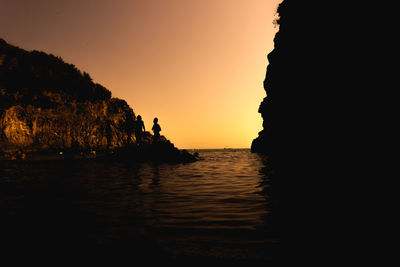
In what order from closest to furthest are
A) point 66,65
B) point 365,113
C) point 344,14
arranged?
point 365,113 < point 344,14 < point 66,65

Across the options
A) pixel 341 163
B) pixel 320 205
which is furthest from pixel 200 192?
pixel 341 163

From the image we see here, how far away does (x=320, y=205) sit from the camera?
5488mm

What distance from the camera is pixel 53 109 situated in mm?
44562

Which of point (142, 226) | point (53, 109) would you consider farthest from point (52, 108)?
point (142, 226)

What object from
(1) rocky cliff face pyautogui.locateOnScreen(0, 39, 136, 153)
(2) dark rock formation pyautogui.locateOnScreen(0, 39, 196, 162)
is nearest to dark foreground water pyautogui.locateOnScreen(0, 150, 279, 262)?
(2) dark rock formation pyautogui.locateOnScreen(0, 39, 196, 162)

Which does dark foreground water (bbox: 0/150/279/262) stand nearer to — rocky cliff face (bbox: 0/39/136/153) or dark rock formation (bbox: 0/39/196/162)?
dark rock formation (bbox: 0/39/196/162)

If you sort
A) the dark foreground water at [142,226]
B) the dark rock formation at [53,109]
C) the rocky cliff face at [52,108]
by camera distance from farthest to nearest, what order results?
the rocky cliff face at [52,108]
the dark rock formation at [53,109]
the dark foreground water at [142,226]

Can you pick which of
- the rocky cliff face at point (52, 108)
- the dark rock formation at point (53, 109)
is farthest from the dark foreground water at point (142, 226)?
the rocky cliff face at point (52, 108)

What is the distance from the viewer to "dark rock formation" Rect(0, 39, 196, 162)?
3875 centimetres

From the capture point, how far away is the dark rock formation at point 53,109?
127ft

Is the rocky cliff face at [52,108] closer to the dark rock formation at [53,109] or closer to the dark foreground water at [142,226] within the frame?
the dark rock formation at [53,109]

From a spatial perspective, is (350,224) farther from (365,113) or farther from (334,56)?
(334,56)

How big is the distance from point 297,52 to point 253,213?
14329mm

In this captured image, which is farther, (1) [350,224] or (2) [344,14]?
(2) [344,14]
